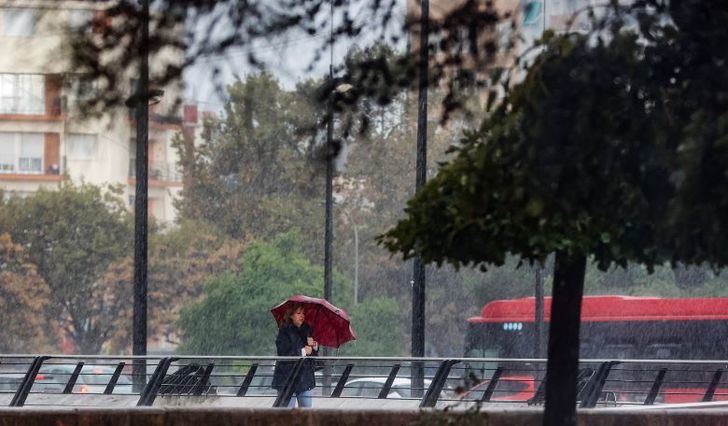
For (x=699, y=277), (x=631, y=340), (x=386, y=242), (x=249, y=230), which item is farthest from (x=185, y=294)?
(x=386, y=242)

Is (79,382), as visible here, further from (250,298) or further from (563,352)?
(250,298)

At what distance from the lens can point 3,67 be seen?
21.8 feet

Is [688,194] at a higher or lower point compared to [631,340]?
higher

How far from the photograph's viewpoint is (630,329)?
3425cm

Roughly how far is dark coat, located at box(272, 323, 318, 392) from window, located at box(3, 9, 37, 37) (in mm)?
11706

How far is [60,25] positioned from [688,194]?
3126 millimetres

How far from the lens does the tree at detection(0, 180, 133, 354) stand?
5384cm

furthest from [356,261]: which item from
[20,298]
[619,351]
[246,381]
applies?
[246,381]

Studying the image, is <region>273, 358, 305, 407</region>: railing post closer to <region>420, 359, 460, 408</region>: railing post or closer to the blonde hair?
the blonde hair

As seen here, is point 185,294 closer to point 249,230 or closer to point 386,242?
point 249,230

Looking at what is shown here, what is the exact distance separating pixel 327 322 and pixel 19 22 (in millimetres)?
15057

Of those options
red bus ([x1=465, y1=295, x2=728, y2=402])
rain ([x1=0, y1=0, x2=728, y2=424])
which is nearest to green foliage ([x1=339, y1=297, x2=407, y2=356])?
red bus ([x1=465, y1=295, x2=728, y2=402])

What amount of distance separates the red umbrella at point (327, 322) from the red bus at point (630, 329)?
1096 cm

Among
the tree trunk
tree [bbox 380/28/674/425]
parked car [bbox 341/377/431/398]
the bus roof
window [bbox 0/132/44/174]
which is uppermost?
window [bbox 0/132/44/174]
